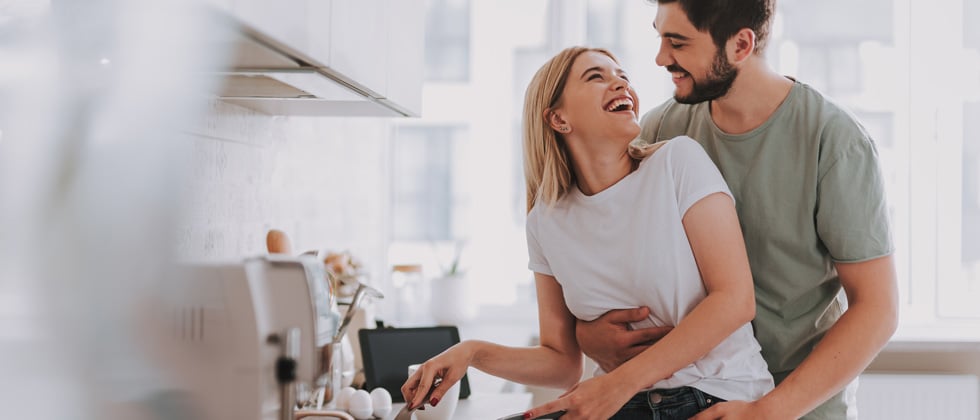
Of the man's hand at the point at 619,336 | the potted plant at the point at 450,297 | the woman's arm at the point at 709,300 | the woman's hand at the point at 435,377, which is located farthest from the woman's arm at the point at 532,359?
the potted plant at the point at 450,297

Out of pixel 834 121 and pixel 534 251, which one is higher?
pixel 834 121

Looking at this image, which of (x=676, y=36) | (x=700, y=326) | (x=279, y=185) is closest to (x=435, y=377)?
(x=700, y=326)

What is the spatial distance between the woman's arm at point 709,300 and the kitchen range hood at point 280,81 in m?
0.60

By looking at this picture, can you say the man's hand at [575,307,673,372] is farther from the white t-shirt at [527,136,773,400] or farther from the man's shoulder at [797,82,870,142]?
the man's shoulder at [797,82,870,142]

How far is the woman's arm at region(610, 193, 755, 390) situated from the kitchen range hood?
0.60 metres

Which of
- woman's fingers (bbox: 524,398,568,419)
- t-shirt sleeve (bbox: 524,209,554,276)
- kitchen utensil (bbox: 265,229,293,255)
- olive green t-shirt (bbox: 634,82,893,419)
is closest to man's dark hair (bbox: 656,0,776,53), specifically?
olive green t-shirt (bbox: 634,82,893,419)

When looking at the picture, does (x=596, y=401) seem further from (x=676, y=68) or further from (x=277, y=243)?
(x=277, y=243)

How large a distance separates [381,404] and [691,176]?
0.80m

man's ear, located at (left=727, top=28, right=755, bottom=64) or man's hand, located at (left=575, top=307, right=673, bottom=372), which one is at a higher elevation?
man's ear, located at (left=727, top=28, right=755, bottom=64)

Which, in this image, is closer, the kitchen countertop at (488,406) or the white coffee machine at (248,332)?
the white coffee machine at (248,332)

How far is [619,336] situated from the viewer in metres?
1.44

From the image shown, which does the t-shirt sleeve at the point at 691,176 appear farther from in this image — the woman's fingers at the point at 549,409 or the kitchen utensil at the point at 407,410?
the kitchen utensil at the point at 407,410

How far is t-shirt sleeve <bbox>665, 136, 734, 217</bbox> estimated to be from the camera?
1.42m

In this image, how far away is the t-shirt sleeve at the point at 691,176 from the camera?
142 centimetres
